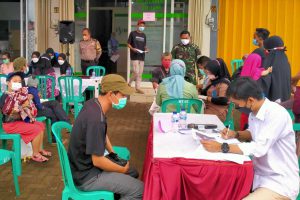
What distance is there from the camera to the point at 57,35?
11.1 m

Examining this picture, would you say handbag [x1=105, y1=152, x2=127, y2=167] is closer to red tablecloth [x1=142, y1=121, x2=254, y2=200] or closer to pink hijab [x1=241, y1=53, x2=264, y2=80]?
red tablecloth [x1=142, y1=121, x2=254, y2=200]

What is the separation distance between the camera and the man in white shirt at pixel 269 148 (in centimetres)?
272

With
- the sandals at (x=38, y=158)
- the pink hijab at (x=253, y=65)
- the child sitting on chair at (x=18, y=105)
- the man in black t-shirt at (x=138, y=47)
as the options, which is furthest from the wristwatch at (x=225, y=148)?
the man in black t-shirt at (x=138, y=47)

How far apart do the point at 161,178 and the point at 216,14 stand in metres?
8.23

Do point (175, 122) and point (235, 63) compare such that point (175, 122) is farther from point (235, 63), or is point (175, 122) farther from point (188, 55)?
point (235, 63)

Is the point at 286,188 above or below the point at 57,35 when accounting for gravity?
below

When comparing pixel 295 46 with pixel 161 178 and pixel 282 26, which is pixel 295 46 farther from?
pixel 161 178

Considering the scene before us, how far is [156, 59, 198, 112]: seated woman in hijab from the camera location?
489cm

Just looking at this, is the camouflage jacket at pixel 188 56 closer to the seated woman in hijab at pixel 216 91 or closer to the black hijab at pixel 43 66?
the black hijab at pixel 43 66

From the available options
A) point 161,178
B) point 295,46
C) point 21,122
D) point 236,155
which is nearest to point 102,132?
point 161,178

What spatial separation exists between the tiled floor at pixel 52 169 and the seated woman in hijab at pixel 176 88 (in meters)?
0.87

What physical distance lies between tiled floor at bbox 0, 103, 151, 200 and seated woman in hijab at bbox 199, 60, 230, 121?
106 centimetres

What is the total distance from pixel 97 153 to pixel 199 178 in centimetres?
66

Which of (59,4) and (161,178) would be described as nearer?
(161,178)
